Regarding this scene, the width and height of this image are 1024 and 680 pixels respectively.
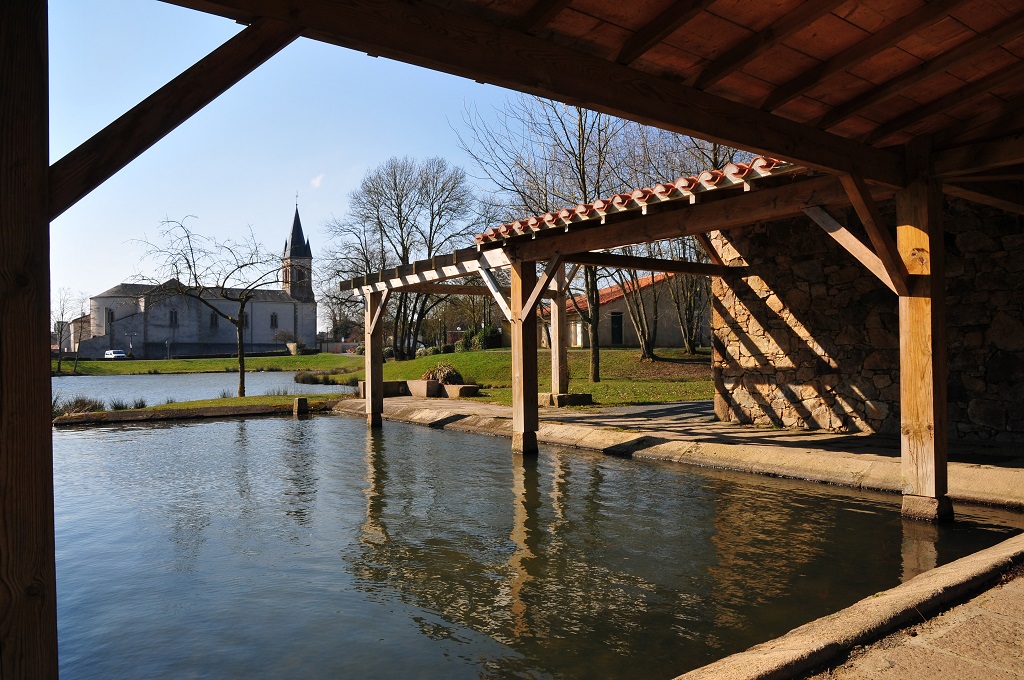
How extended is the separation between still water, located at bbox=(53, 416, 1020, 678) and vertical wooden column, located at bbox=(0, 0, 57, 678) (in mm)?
1461

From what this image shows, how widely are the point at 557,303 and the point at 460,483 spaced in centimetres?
741

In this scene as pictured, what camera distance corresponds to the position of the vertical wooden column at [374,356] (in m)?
13.3

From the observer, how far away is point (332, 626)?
3.88 m

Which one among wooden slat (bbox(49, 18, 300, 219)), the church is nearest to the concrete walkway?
wooden slat (bbox(49, 18, 300, 219))

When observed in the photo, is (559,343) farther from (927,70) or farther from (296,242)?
(296,242)

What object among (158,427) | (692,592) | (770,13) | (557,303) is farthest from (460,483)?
(158,427)

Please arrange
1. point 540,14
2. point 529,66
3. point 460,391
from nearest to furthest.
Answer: point 540,14 → point 529,66 → point 460,391

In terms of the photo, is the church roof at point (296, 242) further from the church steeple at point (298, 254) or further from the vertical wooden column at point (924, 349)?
the vertical wooden column at point (924, 349)

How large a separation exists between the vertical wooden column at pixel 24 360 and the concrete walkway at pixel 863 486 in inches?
88.5

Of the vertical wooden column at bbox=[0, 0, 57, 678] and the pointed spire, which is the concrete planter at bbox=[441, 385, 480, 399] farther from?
the pointed spire

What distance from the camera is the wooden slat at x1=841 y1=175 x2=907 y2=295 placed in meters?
5.30

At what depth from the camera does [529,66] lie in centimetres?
353

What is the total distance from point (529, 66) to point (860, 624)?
117 inches

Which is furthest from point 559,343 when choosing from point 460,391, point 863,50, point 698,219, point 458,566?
point 863,50
